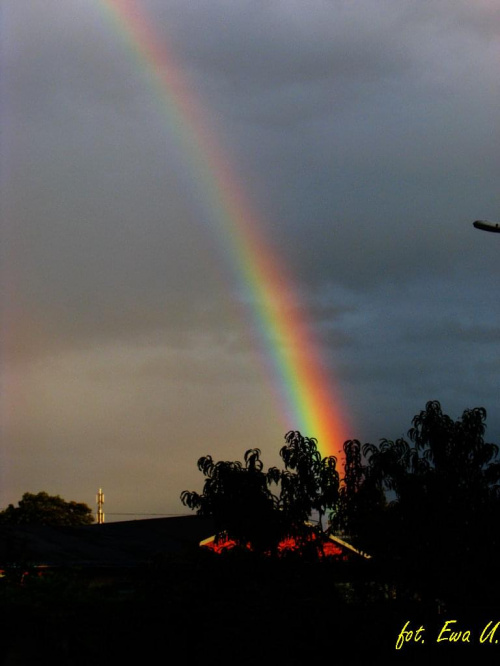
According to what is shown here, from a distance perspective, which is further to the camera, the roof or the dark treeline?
the roof

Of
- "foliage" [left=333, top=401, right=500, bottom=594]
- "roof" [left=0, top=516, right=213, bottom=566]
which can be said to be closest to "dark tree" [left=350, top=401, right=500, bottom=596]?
"foliage" [left=333, top=401, right=500, bottom=594]

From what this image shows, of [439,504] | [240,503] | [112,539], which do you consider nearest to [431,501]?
[439,504]

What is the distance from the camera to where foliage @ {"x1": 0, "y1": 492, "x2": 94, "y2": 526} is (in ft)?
318

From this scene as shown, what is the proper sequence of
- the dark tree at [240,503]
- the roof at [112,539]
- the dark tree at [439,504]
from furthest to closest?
the roof at [112,539] < the dark tree at [240,503] < the dark tree at [439,504]

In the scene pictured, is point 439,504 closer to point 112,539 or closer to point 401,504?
point 401,504

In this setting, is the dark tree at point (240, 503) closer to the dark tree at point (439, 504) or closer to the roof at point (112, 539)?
the dark tree at point (439, 504)

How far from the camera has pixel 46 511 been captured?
99.0 metres

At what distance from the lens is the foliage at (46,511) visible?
97.1 m

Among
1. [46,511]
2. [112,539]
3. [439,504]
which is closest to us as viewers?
[439,504]

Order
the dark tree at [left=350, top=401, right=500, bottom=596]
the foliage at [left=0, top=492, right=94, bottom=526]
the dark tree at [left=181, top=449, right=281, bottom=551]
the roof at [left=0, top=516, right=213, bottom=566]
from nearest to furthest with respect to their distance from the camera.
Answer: the dark tree at [left=350, top=401, right=500, bottom=596] → the dark tree at [left=181, top=449, right=281, bottom=551] → the roof at [left=0, top=516, right=213, bottom=566] → the foliage at [left=0, top=492, right=94, bottom=526]

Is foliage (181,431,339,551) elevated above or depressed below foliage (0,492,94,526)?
below

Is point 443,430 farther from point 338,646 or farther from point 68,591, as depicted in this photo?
point 68,591

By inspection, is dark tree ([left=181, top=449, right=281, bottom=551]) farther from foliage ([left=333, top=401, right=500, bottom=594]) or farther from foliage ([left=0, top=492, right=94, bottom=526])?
foliage ([left=0, top=492, right=94, bottom=526])

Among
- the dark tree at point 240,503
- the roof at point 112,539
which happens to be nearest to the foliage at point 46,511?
the roof at point 112,539
